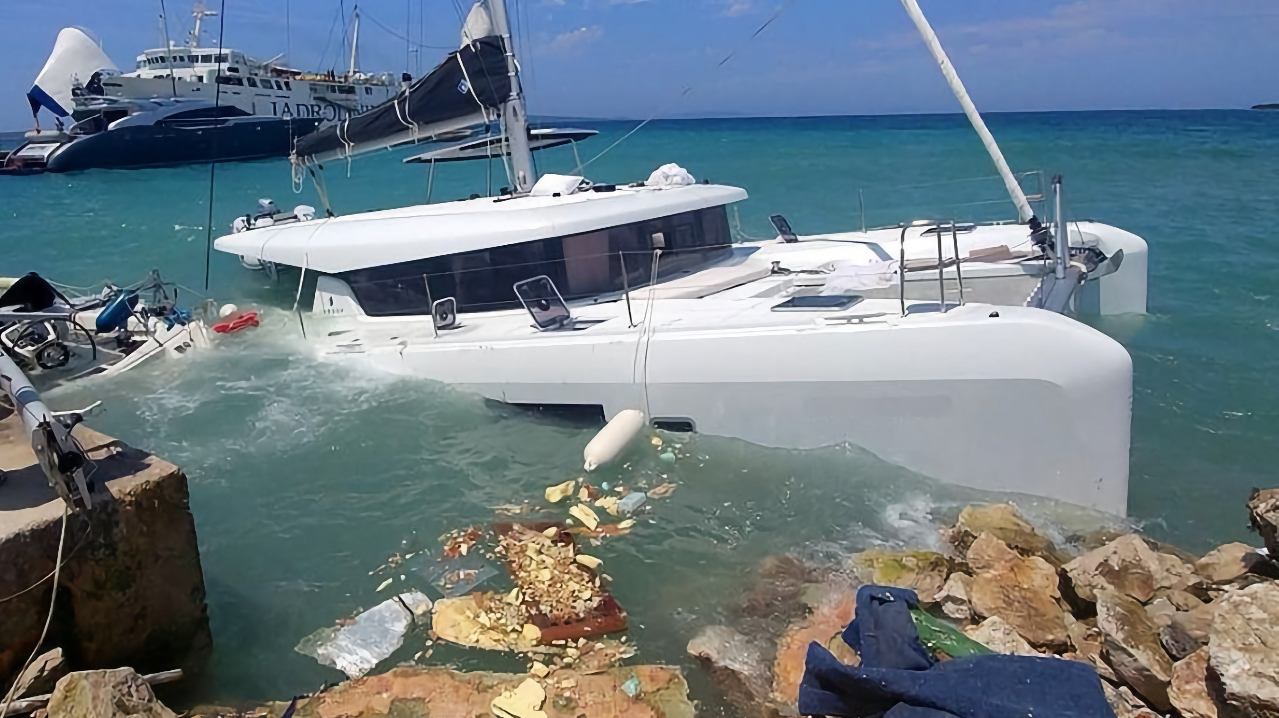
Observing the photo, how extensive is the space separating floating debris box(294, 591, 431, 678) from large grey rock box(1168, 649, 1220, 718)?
13.3ft

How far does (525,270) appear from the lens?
8711mm

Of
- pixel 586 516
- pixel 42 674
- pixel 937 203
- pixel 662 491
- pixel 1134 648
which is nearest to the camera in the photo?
pixel 42 674

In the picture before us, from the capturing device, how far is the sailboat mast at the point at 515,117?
1050 cm

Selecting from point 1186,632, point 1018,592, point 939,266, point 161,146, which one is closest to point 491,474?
point 939,266

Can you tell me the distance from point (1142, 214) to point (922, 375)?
62.1 feet

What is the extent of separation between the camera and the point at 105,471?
4.46 m

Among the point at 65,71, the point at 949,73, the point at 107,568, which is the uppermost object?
the point at 65,71

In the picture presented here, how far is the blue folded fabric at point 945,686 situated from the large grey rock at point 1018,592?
923 mm

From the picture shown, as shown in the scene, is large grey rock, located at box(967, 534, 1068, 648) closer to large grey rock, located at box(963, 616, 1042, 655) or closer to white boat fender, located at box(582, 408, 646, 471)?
large grey rock, located at box(963, 616, 1042, 655)

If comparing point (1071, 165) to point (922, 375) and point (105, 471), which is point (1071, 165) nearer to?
point (922, 375)

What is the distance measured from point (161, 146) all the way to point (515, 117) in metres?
52.2

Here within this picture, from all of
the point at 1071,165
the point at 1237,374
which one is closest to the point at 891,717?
the point at 1237,374

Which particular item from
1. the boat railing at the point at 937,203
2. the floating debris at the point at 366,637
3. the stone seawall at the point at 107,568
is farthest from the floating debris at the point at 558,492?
the boat railing at the point at 937,203

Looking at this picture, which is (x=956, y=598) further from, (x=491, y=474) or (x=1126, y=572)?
(x=491, y=474)
